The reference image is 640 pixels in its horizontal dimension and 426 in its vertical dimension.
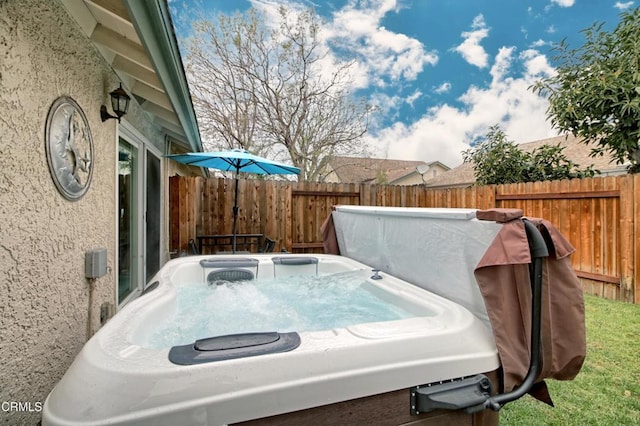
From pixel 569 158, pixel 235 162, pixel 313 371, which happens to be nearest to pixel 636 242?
pixel 313 371

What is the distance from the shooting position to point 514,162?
8398 millimetres

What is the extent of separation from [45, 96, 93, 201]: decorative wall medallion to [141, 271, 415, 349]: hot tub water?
121 cm

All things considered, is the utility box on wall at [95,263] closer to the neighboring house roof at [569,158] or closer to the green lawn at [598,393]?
the green lawn at [598,393]

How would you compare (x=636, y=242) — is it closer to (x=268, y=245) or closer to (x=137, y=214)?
(x=268, y=245)

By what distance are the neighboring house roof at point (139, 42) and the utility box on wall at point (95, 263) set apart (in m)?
1.66

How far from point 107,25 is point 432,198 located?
24.9 feet

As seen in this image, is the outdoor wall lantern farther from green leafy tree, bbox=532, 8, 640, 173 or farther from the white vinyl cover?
green leafy tree, bbox=532, 8, 640, 173

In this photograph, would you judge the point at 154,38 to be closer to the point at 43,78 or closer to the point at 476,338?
the point at 43,78

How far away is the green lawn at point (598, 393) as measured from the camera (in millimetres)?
2164

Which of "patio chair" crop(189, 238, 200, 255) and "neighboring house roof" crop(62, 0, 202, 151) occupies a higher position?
"neighboring house roof" crop(62, 0, 202, 151)

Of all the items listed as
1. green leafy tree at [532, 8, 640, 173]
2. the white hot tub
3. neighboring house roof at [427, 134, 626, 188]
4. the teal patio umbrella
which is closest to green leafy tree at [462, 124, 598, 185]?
neighboring house roof at [427, 134, 626, 188]

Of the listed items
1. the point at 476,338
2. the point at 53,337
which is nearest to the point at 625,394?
the point at 476,338

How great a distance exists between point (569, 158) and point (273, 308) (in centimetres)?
1382

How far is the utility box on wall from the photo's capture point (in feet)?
8.45
